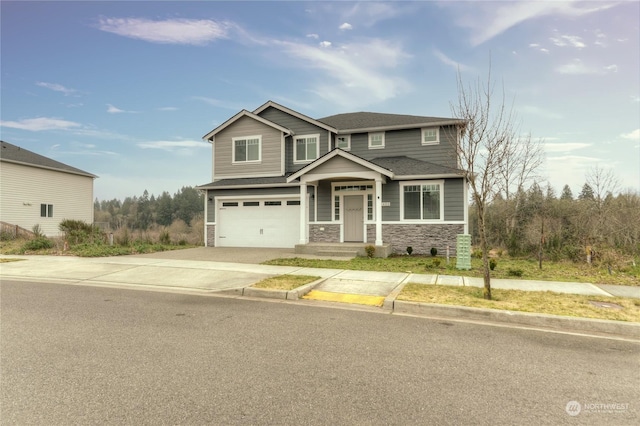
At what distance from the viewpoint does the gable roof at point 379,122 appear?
17.6 metres

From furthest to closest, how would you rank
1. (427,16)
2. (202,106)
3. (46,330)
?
(202,106)
(427,16)
(46,330)

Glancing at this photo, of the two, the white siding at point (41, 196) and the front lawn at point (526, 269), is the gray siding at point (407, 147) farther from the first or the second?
the white siding at point (41, 196)

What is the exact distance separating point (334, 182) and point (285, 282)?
942 centimetres

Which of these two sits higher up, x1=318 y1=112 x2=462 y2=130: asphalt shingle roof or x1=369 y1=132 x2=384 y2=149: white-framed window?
x1=318 y1=112 x2=462 y2=130: asphalt shingle roof

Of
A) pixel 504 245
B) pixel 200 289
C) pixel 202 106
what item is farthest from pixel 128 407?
pixel 202 106

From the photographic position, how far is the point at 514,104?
8812 mm

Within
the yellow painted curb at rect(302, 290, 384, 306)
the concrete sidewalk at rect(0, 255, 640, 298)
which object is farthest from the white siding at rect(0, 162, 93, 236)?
the yellow painted curb at rect(302, 290, 384, 306)

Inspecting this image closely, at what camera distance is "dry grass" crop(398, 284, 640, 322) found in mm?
6067

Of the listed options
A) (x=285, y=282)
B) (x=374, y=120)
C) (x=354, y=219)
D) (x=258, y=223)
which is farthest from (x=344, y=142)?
(x=285, y=282)

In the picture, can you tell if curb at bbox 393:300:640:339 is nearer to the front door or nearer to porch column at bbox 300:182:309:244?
porch column at bbox 300:182:309:244

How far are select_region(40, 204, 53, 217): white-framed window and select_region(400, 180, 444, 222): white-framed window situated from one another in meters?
29.3

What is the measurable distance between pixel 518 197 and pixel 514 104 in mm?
20336

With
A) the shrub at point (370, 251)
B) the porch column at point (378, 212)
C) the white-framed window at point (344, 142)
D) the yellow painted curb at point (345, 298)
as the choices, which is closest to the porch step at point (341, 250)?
the shrub at point (370, 251)

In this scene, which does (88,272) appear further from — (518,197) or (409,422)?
(518,197)
